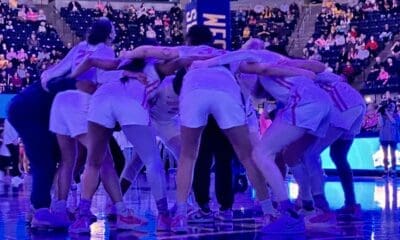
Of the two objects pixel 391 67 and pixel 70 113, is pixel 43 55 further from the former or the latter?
pixel 70 113

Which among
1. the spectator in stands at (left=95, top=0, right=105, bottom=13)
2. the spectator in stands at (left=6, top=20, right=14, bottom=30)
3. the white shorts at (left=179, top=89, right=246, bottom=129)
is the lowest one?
the white shorts at (left=179, top=89, right=246, bottom=129)

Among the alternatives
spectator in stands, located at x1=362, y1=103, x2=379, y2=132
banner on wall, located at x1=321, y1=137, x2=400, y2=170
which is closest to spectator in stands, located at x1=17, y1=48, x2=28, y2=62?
spectator in stands, located at x1=362, y1=103, x2=379, y2=132

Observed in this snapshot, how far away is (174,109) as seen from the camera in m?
6.29

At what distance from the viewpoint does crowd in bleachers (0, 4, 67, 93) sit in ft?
72.2

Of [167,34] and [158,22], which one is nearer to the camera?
[167,34]

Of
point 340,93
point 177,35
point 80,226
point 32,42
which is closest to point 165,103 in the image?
point 80,226

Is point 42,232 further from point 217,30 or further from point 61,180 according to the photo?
point 217,30

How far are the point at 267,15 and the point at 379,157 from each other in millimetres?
15232

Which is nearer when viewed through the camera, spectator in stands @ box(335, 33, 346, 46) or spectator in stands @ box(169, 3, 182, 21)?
spectator in stands @ box(335, 33, 346, 46)

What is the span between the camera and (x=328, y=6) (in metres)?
28.4

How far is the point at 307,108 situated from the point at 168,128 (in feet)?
4.54

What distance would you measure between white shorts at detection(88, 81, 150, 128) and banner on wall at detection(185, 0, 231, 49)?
7.86 metres

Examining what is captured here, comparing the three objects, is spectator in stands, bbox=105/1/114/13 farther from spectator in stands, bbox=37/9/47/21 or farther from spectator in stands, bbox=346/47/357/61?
spectator in stands, bbox=346/47/357/61

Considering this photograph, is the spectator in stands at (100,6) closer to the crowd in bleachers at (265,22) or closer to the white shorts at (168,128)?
the crowd in bleachers at (265,22)
